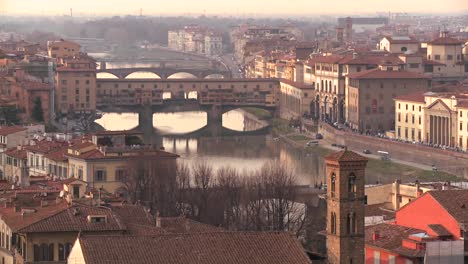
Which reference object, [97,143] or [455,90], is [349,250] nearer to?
[97,143]

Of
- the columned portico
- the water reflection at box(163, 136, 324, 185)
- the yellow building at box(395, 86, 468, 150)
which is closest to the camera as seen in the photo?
the water reflection at box(163, 136, 324, 185)

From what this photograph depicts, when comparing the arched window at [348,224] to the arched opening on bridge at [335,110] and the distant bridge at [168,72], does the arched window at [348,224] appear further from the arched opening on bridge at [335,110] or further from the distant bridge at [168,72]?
the distant bridge at [168,72]

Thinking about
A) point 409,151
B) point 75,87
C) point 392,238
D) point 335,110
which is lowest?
point 335,110

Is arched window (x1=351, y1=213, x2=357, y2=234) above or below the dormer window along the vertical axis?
above

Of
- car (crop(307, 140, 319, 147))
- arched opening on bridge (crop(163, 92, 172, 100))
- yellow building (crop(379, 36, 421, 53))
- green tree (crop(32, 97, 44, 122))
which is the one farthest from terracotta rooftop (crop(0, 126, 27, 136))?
arched opening on bridge (crop(163, 92, 172, 100))

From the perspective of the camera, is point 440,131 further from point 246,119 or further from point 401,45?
point 401,45

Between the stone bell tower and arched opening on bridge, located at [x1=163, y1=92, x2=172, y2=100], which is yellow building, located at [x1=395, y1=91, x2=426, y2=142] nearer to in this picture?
arched opening on bridge, located at [x1=163, y1=92, x2=172, y2=100]

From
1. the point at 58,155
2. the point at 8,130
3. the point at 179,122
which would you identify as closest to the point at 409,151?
the point at 8,130
